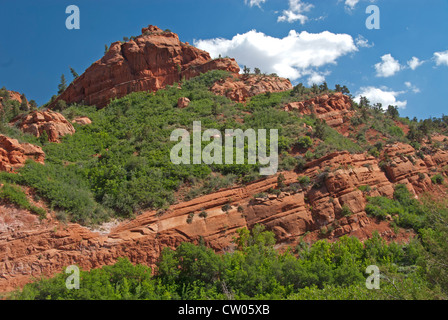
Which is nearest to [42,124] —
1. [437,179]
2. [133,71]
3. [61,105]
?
[61,105]

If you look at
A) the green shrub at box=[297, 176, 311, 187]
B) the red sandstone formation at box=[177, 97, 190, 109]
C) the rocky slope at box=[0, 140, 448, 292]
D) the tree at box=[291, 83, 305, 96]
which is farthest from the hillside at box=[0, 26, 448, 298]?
the tree at box=[291, 83, 305, 96]

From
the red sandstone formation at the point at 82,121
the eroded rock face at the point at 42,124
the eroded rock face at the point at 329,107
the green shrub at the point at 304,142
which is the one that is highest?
the eroded rock face at the point at 329,107

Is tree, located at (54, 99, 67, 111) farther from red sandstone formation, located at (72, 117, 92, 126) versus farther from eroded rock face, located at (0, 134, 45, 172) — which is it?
eroded rock face, located at (0, 134, 45, 172)

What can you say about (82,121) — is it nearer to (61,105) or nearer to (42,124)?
(42,124)

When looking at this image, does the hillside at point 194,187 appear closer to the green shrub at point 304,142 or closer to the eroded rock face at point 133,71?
the green shrub at point 304,142

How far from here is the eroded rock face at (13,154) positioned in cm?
1733

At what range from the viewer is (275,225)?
59.6 ft

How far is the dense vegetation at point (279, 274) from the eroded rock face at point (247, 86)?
24.2 metres

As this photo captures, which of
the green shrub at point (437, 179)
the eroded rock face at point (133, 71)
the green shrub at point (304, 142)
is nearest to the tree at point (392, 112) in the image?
the green shrub at point (437, 179)

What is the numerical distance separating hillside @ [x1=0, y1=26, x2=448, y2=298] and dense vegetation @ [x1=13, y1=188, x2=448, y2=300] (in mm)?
431

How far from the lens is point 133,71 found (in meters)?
39.2

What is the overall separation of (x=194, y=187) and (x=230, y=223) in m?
3.98

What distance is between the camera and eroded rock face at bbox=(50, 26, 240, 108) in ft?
126
